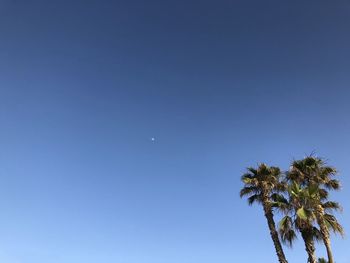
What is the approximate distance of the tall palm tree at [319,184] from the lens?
1143 inches

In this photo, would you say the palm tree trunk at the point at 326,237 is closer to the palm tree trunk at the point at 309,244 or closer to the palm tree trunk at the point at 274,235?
the palm tree trunk at the point at 309,244

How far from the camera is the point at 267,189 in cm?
3400

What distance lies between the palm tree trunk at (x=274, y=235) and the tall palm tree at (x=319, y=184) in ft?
9.71

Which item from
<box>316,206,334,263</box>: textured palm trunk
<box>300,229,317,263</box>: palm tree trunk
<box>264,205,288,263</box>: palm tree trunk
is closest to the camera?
<box>316,206,334,263</box>: textured palm trunk

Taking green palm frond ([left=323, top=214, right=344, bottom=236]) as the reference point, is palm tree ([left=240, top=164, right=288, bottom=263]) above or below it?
above

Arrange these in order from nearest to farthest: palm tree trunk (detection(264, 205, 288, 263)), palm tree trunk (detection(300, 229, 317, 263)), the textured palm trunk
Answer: the textured palm trunk, palm tree trunk (detection(300, 229, 317, 263)), palm tree trunk (detection(264, 205, 288, 263))

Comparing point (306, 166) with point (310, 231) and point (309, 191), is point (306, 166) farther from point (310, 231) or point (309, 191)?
point (310, 231)

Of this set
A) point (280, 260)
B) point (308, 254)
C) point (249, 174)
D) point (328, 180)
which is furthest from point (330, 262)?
point (249, 174)

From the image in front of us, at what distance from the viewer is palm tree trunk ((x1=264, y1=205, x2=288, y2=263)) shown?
31.6m

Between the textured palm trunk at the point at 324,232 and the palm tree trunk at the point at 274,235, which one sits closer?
the textured palm trunk at the point at 324,232

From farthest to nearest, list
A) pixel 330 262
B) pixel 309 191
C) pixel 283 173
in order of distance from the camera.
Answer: pixel 283 173 < pixel 309 191 < pixel 330 262

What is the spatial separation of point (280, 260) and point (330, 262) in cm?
414

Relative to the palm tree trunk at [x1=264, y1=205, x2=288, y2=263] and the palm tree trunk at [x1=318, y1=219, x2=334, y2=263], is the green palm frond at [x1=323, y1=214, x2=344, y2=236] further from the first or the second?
the palm tree trunk at [x1=264, y1=205, x2=288, y2=263]

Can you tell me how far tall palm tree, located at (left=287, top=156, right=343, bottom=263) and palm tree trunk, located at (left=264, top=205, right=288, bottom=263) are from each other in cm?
296
